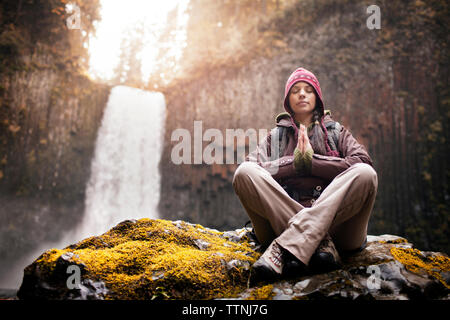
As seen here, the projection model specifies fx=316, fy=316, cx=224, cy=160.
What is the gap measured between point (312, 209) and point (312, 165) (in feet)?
1.50

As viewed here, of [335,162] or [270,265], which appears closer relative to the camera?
[270,265]

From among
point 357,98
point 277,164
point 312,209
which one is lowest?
point 312,209

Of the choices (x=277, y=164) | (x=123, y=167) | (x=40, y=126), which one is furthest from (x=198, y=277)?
(x=40, y=126)

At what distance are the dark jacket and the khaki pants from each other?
0.17 metres

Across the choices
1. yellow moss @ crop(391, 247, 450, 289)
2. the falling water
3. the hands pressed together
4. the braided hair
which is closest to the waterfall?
the falling water

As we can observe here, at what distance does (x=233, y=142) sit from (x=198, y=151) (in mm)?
1223

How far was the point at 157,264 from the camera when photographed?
2.28 meters

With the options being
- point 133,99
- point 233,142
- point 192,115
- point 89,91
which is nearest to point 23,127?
point 89,91

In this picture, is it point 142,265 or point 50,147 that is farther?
point 50,147

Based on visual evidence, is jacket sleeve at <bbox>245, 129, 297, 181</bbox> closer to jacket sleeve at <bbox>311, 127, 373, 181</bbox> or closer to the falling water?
jacket sleeve at <bbox>311, 127, 373, 181</bbox>

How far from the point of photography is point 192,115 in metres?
11.1

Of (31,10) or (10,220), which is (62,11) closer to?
(31,10)

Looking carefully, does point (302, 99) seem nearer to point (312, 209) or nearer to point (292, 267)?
point (312, 209)
